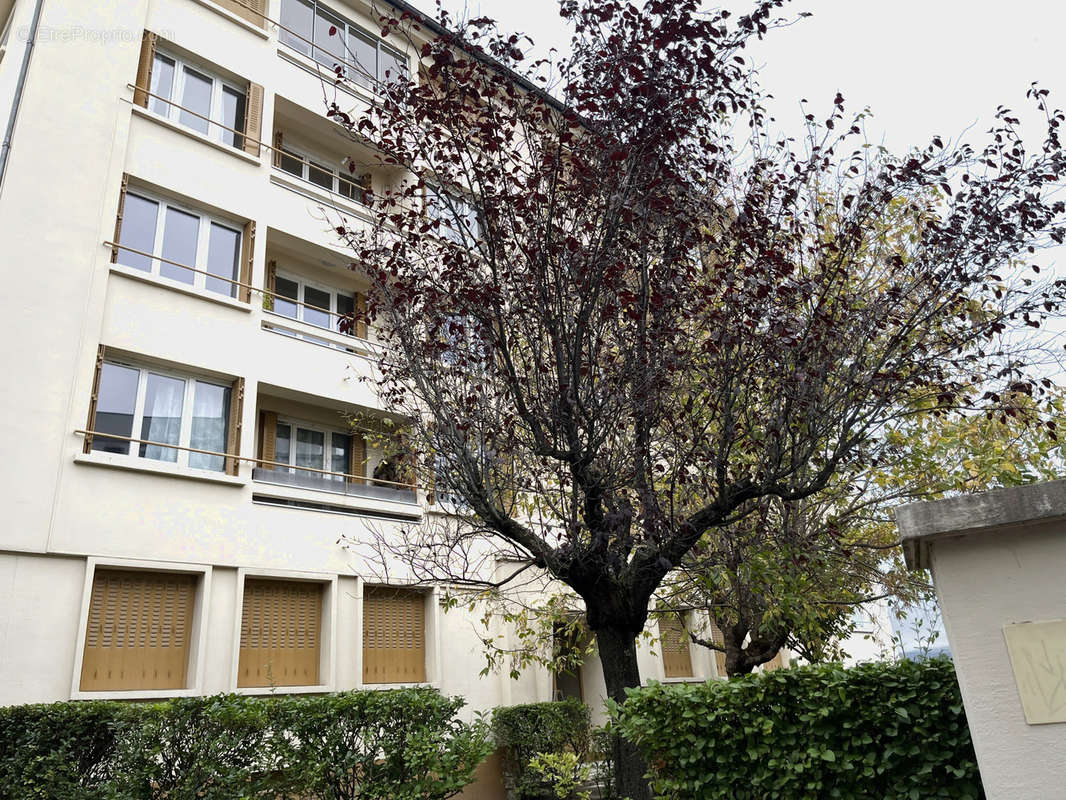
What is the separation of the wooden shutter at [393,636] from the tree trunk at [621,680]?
701 centimetres

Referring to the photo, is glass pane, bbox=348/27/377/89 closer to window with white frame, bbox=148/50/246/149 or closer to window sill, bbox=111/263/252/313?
window with white frame, bbox=148/50/246/149

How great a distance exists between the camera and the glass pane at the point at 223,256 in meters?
14.0

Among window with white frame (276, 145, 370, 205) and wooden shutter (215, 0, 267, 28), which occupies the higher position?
wooden shutter (215, 0, 267, 28)

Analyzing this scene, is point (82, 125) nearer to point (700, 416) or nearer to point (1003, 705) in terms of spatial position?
point (700, 416)

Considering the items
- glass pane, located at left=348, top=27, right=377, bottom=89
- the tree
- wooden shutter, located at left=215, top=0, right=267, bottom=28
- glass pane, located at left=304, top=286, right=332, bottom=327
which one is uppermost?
glass pane, located at left=348, top=27, right=377, bottom=89

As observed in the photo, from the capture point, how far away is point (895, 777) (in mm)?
4984

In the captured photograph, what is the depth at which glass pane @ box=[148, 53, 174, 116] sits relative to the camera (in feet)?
46.2

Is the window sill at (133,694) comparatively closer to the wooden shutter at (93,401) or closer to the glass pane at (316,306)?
the wooden shutter at (93,401)

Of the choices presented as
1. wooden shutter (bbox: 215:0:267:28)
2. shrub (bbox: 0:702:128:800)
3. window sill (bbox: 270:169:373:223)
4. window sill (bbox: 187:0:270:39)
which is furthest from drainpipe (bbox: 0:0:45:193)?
shrub (bbox: 0:702:128:800)

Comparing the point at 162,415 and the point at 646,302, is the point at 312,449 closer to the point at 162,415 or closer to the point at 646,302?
the point at 162,415

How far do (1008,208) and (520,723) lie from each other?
1093 centimetres

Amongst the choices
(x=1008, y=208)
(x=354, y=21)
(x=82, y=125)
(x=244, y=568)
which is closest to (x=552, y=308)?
(x=1008, y=208)

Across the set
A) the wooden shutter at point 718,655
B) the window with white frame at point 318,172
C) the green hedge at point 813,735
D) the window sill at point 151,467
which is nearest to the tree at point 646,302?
the green hedge at point 813,735

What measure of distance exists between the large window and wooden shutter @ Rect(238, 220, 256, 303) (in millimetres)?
4410
